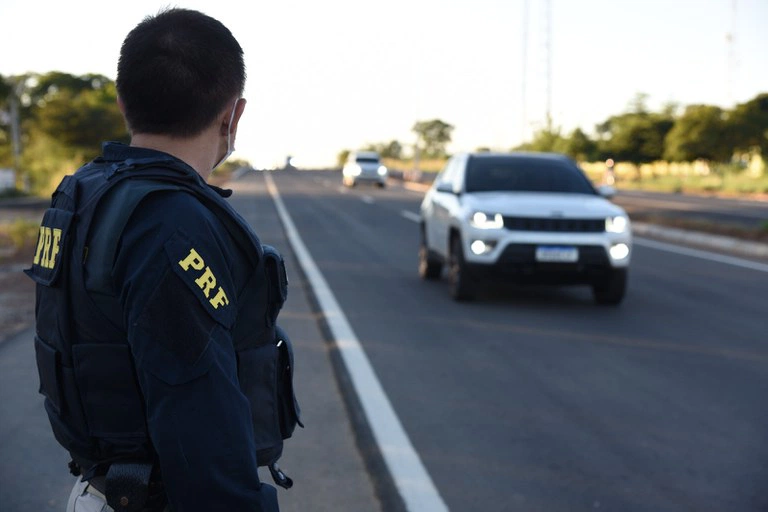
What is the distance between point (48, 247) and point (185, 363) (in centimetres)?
45

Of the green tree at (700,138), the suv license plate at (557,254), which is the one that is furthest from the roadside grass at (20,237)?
the green tree at (700,138)

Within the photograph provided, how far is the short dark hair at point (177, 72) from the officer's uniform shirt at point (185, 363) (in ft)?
0.80

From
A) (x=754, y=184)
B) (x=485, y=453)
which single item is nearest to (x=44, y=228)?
(x=485, y=453)

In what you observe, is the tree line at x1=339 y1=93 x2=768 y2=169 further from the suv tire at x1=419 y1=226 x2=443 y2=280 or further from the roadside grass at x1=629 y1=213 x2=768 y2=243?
the suv tire at x1=419 y1=226 x2=443 y2=280

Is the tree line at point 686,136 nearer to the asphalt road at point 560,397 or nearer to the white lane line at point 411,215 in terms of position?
the white lane line at point 411,215

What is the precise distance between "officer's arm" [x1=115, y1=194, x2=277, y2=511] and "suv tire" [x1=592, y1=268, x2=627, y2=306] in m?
8.75

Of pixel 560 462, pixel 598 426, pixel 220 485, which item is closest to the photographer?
pixel 220 485

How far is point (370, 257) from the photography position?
15094 mm

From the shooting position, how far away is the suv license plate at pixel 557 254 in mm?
9876

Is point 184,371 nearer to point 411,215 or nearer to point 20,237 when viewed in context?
point 20,237

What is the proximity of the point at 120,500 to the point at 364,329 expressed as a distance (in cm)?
692

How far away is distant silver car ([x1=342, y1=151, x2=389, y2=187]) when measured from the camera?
50.5 meters

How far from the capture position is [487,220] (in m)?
10.1

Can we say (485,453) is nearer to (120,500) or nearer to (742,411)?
(742,411)
